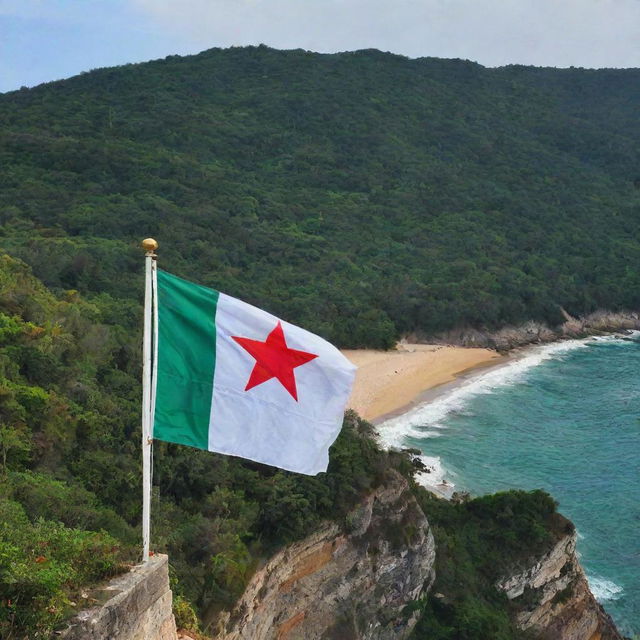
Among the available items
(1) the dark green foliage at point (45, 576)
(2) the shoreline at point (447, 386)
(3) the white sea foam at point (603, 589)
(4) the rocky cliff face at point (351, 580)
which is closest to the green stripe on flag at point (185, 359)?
(1) the dark green foliage at point (45, 576)

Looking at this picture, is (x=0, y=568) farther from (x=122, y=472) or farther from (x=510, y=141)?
(x=510, y=141)

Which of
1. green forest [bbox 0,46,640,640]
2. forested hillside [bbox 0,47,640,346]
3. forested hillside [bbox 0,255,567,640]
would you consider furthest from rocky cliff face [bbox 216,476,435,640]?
forested hillside [bbox 0,47,640,346]

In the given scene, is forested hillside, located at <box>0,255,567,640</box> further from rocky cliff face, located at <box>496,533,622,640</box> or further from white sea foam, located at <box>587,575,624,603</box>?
white sea foam, located at <box>587,575,624,603</box>

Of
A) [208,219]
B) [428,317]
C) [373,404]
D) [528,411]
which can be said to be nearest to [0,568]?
[373,404]

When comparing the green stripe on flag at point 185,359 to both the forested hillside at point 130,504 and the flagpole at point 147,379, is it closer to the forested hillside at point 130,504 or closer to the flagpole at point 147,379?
the flagpole at point 147,379

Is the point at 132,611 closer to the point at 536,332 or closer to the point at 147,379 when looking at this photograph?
the point at 147,379

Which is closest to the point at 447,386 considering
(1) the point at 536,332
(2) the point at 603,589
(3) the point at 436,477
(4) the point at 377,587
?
(3) the point at 436,477
